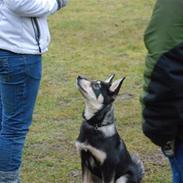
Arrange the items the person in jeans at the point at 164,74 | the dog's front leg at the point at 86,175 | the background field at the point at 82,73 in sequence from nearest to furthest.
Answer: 1. the person in jeans at the point at 164,74
2. the dog's front leg at the point at 86,175
3. the background field at the point at 82,73

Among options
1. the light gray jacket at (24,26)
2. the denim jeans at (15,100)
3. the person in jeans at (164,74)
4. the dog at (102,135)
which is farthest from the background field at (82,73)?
the person in jeans at (164,74)

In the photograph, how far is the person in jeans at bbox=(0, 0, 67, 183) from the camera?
3346mm

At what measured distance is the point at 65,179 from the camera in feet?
15.1

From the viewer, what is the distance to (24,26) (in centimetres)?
339

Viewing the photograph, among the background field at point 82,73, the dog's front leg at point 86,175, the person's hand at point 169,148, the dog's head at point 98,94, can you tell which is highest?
the person's hand at point 169,148

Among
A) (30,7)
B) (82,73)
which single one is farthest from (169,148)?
(82,73)

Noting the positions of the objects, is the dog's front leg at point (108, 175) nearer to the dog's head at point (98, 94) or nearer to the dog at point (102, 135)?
the dog at point (102, 135)

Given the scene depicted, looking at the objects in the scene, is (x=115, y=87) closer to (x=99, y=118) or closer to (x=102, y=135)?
(x=99, y=118)

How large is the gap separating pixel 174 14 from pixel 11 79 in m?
1.54

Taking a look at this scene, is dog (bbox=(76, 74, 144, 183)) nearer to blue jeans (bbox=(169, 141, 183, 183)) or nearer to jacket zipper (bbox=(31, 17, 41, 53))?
jacket zipper (bbox=(31, 17, 41, 53))

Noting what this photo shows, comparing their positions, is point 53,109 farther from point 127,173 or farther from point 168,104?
point 168,104

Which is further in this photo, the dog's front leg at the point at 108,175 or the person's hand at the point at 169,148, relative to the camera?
the dog's front leg at the point at 108,175

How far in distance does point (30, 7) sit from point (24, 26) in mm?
151

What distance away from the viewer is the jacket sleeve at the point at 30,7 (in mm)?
3260
